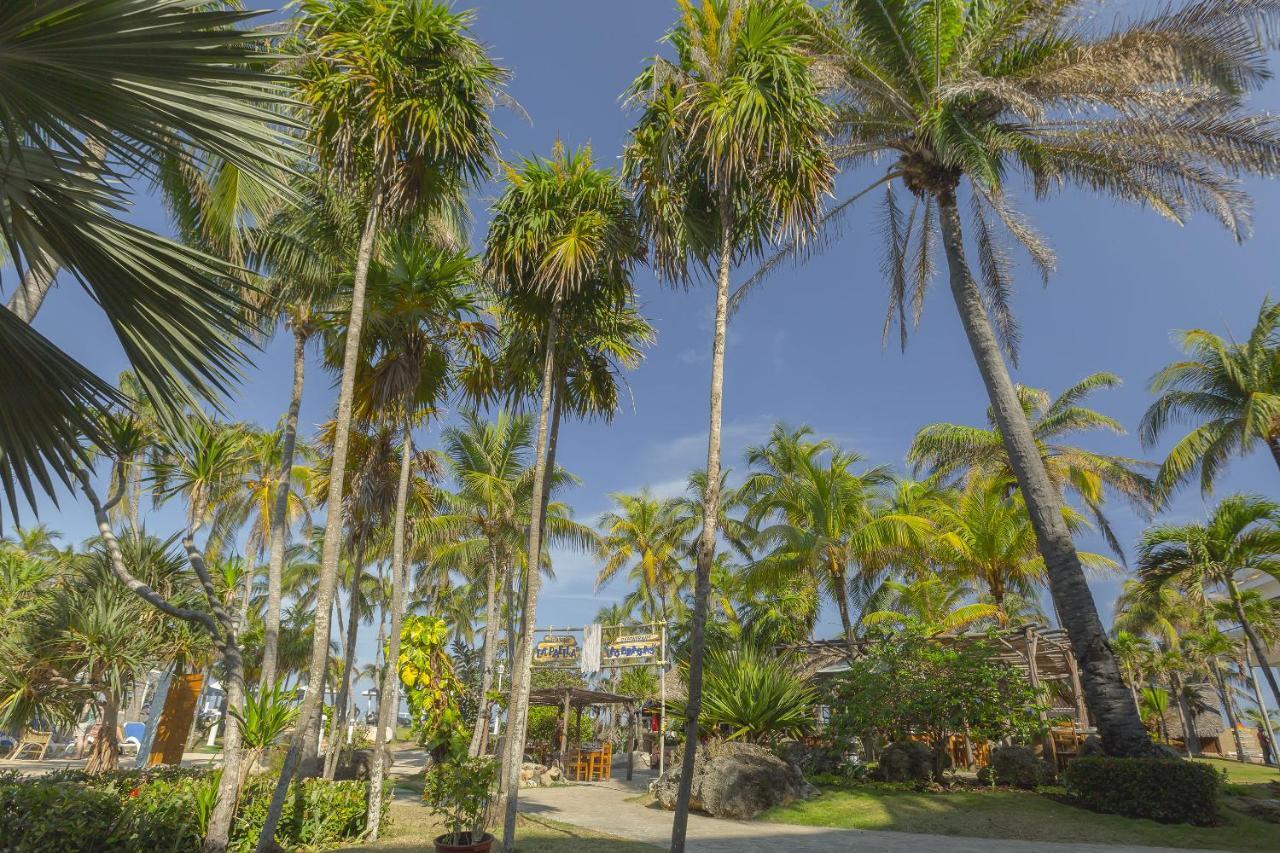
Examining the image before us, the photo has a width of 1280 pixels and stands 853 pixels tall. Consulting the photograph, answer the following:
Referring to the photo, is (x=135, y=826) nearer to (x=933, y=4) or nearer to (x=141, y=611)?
(x=141, y=611)

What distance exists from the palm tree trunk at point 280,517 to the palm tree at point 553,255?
3.20 m

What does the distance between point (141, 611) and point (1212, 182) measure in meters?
19.7

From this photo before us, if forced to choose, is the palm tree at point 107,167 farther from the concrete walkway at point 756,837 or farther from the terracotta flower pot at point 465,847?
the concrete walkway at point 756,837

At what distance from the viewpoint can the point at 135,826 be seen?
709cm

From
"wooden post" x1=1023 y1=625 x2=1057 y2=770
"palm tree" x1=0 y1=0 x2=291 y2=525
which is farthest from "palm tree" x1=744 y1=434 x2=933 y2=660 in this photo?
"palm tree" x1=0 y1=0 x2=291 y2=525

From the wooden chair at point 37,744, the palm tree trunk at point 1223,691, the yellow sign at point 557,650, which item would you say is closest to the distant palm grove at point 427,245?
the yellow sign at point 557,650

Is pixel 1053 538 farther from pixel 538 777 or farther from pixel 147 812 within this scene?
pixel 538 777

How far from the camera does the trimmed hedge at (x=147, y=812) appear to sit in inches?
260

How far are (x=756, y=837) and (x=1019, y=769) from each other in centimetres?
621

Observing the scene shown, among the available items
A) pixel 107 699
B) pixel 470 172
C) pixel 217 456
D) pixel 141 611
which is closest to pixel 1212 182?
pixel 470 172

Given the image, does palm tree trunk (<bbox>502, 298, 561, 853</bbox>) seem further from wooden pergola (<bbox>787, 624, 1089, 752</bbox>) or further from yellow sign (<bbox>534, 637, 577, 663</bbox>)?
yellow sign (<bbox>534, 637, 577, 663</bbox>)

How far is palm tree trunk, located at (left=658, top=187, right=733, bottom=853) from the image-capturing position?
648cm

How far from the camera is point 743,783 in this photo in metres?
11.7

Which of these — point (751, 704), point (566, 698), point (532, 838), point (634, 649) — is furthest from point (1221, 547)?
point (566, 698)
